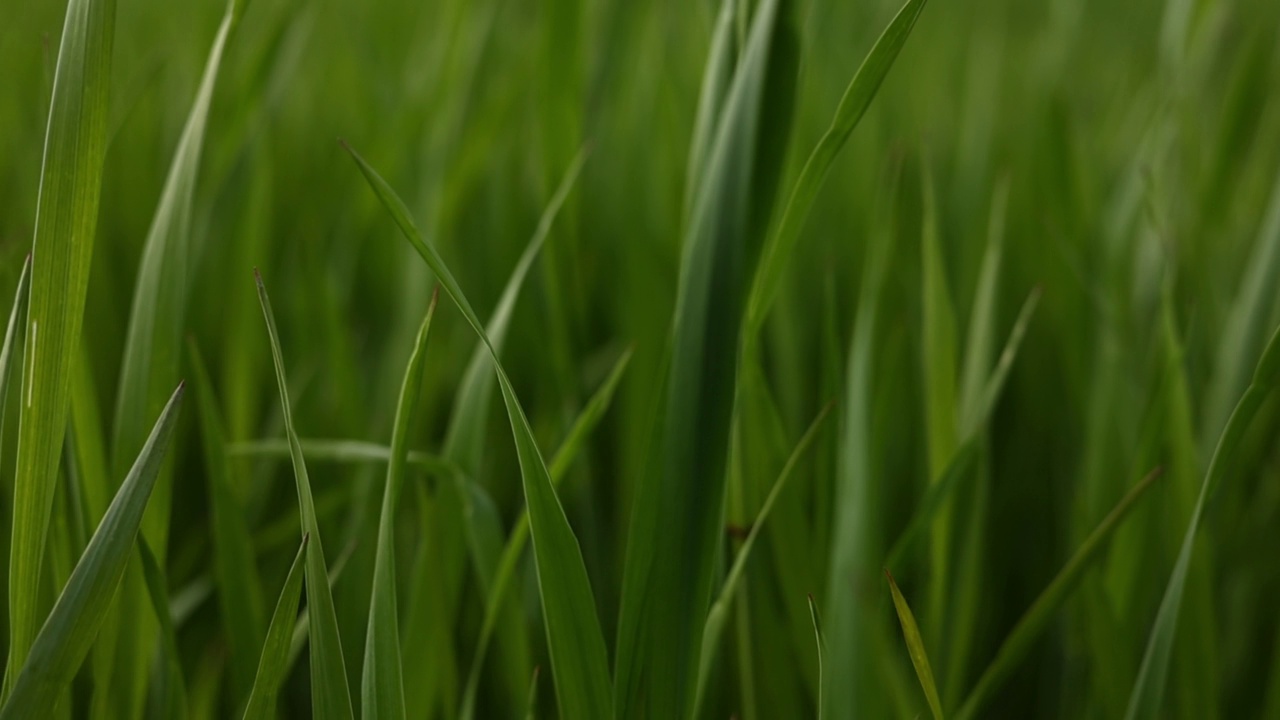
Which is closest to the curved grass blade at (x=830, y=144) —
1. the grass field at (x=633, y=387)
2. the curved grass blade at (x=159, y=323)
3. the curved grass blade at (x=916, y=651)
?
the grass field at (x=633, y=387)

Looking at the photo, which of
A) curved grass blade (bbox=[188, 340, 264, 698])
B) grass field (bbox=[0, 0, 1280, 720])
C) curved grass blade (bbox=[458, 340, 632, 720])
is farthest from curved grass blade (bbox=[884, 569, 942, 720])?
curved grass blade (bbox=[188, 340, 264, 698])

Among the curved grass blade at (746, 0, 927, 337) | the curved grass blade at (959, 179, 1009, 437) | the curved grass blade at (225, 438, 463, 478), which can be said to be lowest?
Answer: the curved grass blade at (225, 438, 463, 478)

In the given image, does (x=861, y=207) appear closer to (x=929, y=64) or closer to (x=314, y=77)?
(x=929, y=64)

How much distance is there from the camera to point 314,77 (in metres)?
0.96

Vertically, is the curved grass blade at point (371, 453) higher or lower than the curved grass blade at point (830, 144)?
lower

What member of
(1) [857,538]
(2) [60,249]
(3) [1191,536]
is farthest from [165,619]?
(3) [1191,536]

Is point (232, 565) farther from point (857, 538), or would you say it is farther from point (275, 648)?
point (857, 538)

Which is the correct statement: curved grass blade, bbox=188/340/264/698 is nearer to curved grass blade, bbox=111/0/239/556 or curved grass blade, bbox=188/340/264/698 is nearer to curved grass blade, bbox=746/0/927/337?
curved grass blade, bbox=111/0/239/556

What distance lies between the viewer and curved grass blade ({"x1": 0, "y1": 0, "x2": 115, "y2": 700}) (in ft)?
0.88

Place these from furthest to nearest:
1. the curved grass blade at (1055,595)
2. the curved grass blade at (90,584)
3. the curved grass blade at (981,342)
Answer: the curved grass blade at (981,342)
the curved grass blade at (1055,595)
the curved grass blade at (90,584)

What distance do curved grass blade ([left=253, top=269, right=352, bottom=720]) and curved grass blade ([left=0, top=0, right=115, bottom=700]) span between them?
58 millimetres

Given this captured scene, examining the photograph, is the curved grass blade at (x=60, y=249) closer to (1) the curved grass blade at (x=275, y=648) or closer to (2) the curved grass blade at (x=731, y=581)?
(1) the curved grass blade at (x=275, y=648)

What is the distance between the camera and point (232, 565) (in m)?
0.37

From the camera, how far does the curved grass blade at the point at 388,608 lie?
0.27 m
